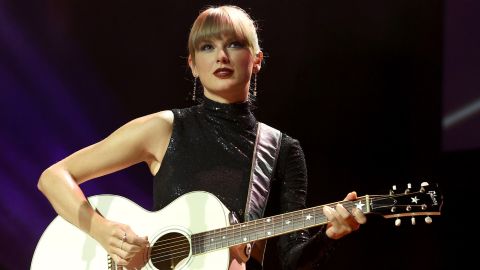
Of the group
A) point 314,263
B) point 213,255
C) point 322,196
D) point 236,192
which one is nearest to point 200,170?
point 236,192

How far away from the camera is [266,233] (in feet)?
8.02

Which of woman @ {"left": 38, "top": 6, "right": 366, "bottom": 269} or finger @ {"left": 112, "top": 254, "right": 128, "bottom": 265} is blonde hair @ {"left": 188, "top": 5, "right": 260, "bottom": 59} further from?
finger @ {"left": 112, "top": 254, "right": 128, "bottom": 265}

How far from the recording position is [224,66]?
2.79 metres

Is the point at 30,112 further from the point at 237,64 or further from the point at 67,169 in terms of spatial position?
the point at 237,64

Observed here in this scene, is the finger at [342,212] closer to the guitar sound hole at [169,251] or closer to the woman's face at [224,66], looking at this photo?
the guitar sound hole at [169,251]

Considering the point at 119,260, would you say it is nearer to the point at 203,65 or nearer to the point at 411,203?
the point at 203,65

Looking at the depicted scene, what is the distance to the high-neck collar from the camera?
9.42ft

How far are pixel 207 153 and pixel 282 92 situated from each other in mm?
1492

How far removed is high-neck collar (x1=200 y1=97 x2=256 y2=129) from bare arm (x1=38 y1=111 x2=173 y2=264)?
17 centimetres

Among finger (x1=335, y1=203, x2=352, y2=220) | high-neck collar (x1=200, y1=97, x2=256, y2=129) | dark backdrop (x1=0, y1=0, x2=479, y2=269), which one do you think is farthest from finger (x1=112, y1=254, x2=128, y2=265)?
dark backdrop (x1=0, y1=0, x2=479, y2=269)

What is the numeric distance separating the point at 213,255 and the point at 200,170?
1.32 feet

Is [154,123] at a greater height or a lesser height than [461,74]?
lesser

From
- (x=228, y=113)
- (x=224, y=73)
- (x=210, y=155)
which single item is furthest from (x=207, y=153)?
(x=224, y=73)

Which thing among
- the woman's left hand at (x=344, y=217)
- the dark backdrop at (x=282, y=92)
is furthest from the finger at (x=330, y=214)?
the dark backdrop at (x=282, y=92)
